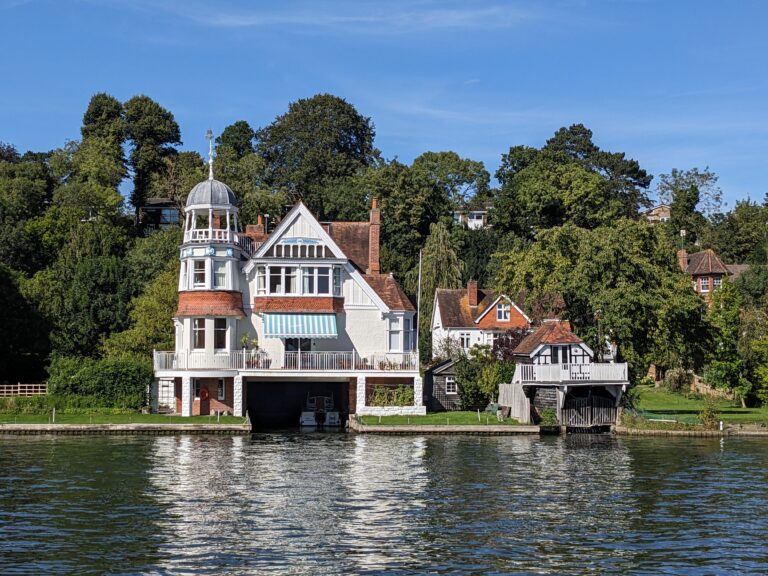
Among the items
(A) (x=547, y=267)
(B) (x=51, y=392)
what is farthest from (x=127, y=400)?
(A) (x=547, y=267)

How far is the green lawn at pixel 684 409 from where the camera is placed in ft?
220

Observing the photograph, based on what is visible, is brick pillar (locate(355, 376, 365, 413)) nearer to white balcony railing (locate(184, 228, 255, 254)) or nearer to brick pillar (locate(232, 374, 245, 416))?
brick pillar (locate(232, 374, 245, 416))

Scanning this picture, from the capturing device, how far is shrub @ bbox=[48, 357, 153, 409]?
6706 cm

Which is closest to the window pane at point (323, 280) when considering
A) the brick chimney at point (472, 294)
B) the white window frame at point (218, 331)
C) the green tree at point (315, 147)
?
the white window frame at point (218, 331)

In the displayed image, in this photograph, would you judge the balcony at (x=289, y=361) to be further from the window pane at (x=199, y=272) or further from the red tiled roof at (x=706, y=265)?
the red tiled roof at (x=706, y=265)

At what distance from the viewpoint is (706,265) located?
381 ft

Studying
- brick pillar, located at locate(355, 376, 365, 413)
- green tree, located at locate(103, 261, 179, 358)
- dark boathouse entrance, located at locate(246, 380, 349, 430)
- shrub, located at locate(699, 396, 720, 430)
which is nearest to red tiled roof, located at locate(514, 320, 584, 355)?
shrub, located at locate(699, 396, 720, 430)

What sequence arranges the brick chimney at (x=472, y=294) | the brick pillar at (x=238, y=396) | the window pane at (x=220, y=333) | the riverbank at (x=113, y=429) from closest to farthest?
1. the riverbank at (x=113, y=429)
2. the brick pillar at (x=238, y=396)
3. the window pane at (x=220, y=333)
4. the brick chimney at (x=472, y=294)

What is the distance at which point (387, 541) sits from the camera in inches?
1302

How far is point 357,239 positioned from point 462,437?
774 inches

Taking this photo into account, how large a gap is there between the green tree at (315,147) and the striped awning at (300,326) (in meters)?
54.3

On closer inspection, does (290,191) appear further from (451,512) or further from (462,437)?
(451,512)

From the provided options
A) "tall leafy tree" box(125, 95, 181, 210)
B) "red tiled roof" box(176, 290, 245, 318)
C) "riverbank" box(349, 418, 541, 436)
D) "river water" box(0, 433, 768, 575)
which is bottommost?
"river water" box(0, 433, 768, 575)

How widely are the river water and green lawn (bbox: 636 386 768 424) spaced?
9514 mm
